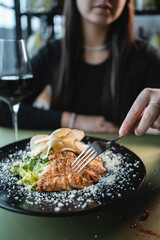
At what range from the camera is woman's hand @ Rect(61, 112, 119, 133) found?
4.56ft

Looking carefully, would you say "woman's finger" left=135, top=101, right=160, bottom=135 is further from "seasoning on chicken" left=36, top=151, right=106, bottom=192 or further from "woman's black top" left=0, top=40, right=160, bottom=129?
"woman's black top" left=0, top=40, right=160, bottom=129

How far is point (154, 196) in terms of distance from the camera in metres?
0.73

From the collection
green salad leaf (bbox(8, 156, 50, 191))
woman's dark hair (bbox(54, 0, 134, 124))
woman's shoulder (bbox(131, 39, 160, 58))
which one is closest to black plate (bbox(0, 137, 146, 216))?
green salad leaf (bbox(8, 156, 50, 191))

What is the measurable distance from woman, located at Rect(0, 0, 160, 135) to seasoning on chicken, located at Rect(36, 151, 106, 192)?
1012 mm

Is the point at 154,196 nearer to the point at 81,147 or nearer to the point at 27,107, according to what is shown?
the point at 81,147

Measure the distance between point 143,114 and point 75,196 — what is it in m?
0.37

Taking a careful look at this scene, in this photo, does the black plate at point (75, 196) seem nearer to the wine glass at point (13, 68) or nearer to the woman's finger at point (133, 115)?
the woman's finger at point (133, 115)

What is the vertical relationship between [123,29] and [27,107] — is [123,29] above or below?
above

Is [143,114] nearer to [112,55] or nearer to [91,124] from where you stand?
[91,124]

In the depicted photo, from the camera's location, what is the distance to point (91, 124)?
4.73 ft

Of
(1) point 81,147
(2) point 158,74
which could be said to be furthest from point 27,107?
(2) point 158,74

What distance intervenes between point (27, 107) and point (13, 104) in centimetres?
52

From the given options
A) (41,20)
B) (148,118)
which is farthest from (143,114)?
(41,20)

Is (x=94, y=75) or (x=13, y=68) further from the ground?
(x=13, y=68)
